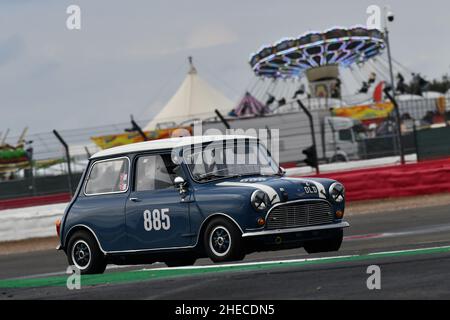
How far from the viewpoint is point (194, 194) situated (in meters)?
9.92

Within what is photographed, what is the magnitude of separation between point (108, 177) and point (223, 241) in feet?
6.30

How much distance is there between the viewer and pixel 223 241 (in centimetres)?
954

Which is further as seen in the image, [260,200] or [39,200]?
[39,200]

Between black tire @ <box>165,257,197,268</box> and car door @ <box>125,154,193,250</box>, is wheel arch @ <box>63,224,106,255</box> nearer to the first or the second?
car door @ <box>125,154,193,250</box>

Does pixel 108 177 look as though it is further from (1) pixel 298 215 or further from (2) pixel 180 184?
(1) pixel 298 215

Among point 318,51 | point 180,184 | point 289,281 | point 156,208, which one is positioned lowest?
point 289,281

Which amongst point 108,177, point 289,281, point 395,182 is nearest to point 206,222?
point 108,177

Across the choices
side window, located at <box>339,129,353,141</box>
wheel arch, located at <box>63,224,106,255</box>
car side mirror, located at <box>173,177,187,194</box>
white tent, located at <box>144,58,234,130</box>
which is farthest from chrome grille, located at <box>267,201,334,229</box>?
white tent, located at <box>144,58,234,130</box>

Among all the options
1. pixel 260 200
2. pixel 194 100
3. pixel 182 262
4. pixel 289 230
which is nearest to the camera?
pixel 260 200

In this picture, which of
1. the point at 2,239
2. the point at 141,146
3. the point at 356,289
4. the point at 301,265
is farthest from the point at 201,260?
the point at 2,239

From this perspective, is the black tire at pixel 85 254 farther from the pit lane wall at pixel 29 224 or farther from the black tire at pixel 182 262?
the pit lane wall at pixel 29 224

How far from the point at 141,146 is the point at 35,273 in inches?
108

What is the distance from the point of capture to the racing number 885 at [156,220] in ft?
33.0

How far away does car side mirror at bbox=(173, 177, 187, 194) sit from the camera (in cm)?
995
